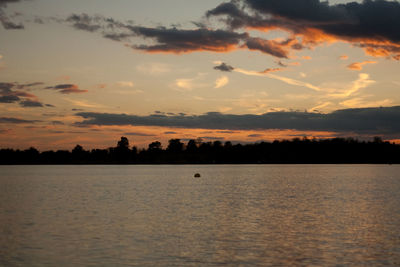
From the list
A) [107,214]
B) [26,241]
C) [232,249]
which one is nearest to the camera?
[232,249]

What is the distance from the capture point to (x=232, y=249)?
33375 millimetres

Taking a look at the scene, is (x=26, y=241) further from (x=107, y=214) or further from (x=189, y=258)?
(x=107, y=214)

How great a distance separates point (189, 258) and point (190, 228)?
13210 millimetres

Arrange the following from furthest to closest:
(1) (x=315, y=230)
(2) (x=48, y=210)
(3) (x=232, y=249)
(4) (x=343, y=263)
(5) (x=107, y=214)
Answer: (2) (x=48, y=210) < (5) (x=107, y=214) < (1) (x=315, y=230) < (3) (x=232, y=249) < (4) (x=343, y=263)

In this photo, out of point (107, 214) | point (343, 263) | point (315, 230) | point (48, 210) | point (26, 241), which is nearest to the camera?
point (343, 263)

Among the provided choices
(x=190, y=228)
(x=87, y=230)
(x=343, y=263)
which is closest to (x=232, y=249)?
(x=343, y=263)

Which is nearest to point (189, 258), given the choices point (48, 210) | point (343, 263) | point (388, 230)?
point (343, 263)

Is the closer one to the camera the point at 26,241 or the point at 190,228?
the point at 26,241

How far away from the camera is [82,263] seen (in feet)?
95.2

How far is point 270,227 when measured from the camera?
43.9 m

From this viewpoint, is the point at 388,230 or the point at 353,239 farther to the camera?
the point at 388,230

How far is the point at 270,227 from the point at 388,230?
10923 mm

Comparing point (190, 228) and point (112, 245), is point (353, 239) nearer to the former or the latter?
point (190, 228)

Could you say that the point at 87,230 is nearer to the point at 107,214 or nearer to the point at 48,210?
the point at 107,214
